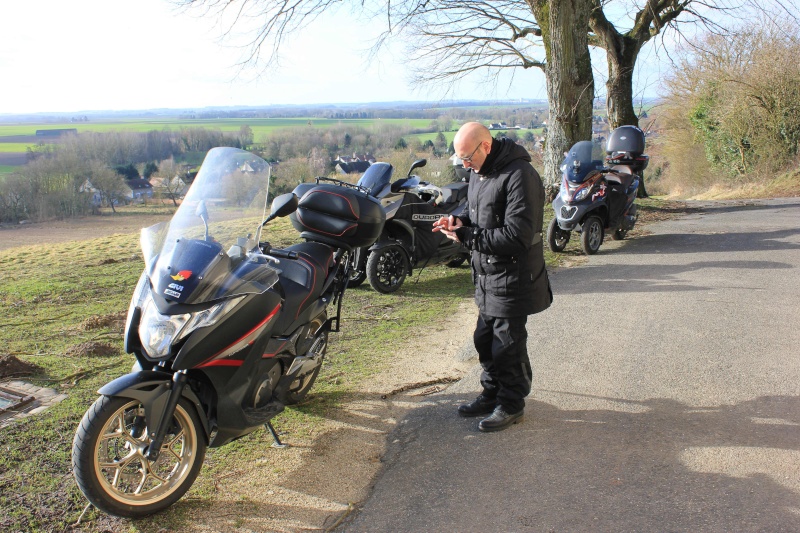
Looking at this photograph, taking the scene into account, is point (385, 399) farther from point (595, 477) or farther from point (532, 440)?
point (595, 477)

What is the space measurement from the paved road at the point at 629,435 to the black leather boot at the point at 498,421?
1.9 inches

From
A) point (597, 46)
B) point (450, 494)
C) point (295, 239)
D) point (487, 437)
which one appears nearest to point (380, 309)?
point (487, 437)

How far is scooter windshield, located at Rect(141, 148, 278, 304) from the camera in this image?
312cm

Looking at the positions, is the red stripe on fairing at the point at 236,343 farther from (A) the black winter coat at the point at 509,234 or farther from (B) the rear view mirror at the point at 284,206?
(A) the black winter coat at the point at 509,234

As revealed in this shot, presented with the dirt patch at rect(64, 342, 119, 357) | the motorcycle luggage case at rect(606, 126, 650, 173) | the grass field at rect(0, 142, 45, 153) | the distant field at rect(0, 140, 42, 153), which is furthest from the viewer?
the distant field at rect(0, 140, 42, 153)

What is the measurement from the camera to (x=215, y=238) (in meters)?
3.51

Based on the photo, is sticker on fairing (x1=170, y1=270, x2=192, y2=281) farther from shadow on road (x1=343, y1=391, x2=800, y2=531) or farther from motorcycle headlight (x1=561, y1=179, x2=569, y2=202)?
motorcycle headlight (x1=561, y1=179, x2=569, y2=202)

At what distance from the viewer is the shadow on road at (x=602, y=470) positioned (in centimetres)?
312

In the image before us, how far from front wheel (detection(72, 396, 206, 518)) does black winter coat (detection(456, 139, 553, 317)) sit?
73.4 inches

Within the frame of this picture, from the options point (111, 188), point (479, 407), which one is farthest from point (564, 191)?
point (111, 188)

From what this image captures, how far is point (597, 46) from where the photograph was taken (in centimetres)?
1853

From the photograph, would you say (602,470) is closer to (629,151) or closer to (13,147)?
(629,151)

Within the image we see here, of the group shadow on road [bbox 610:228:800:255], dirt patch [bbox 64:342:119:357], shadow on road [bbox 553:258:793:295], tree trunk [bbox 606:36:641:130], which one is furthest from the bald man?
tree trunk [bbox 606:36:641:130]

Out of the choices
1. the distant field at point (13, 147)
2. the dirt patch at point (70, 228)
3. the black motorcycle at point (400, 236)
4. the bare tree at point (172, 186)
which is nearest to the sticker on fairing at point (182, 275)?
the bare tree at point (172, 186)
